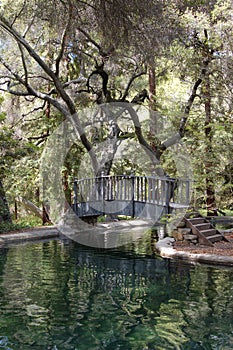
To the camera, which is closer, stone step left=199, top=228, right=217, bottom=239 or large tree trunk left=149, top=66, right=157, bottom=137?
stone step left=199, top=228, right=217, bottom=239

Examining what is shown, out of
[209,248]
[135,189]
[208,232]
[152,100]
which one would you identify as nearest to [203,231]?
[208,232]

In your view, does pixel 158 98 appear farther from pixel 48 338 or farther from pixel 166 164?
pixel 48 338

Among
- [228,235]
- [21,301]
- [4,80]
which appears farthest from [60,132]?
[21,301]

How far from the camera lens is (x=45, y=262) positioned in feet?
27.6

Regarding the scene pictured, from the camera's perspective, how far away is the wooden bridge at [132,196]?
10.0 meters

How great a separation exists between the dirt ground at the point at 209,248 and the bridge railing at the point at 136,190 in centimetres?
91

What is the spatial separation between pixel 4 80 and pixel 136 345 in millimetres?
12841

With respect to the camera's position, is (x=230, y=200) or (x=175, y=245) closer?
(x=175, y=245)

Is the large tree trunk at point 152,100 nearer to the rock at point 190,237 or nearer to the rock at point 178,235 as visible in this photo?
the rock at point 178,235

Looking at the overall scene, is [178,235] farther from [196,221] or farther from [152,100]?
[152,100]

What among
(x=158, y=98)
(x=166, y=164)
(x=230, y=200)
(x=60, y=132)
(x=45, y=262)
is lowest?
(x=45, y=262)

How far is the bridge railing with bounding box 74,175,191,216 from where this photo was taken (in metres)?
9.95

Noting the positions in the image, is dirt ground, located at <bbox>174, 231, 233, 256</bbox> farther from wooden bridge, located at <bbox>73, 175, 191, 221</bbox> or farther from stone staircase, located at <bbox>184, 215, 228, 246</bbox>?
wooden bridge, located at <bbox>73, 175, 191, 221</bbox>

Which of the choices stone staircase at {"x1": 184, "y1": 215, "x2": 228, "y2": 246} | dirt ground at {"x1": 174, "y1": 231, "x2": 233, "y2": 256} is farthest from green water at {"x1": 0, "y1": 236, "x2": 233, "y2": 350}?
stone staircase at {"x1": 184, "y1": 215, "x2": 228, "y2": 246}
